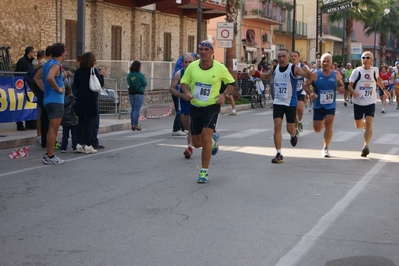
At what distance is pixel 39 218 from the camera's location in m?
7.70

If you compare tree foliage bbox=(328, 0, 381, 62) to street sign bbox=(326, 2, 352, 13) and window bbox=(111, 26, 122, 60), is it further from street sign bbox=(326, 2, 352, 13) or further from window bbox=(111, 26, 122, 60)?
window bbox=(111, 26, 122, 60)

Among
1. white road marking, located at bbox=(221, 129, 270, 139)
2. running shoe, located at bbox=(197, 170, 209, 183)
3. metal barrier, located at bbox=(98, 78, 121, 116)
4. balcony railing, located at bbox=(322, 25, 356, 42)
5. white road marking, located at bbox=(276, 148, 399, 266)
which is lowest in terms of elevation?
white road marking, located at bbox=(276, 148, 399, 266)

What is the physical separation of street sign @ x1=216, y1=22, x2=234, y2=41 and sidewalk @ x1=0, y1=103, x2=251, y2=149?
8.62 ft

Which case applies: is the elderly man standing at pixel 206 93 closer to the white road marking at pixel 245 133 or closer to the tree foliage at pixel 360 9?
the white road marking at pixel 245 133

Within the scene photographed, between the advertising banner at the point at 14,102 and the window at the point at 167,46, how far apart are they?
17.8 m

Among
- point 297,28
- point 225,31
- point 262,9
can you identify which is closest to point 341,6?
point 262,9

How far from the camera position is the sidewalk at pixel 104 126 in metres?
14.8

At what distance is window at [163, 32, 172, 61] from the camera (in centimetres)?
3400

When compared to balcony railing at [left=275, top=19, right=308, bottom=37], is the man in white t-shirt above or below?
below

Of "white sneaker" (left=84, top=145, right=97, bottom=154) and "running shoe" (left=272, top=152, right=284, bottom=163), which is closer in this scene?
"running shoe" (left=272, top=152, right=284, bottom=163)

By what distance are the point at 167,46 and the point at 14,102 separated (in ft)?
61.8

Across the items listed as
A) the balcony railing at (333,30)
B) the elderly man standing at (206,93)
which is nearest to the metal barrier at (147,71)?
the elderly man standing at (206,93)

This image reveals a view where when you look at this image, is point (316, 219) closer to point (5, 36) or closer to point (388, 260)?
point (388, 260)

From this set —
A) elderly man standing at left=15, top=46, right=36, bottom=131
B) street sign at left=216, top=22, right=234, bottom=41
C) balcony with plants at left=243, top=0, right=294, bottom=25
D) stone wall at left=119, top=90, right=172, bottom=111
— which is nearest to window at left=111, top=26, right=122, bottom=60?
stone wall at left=119, top=90, right=172, bottom=111
